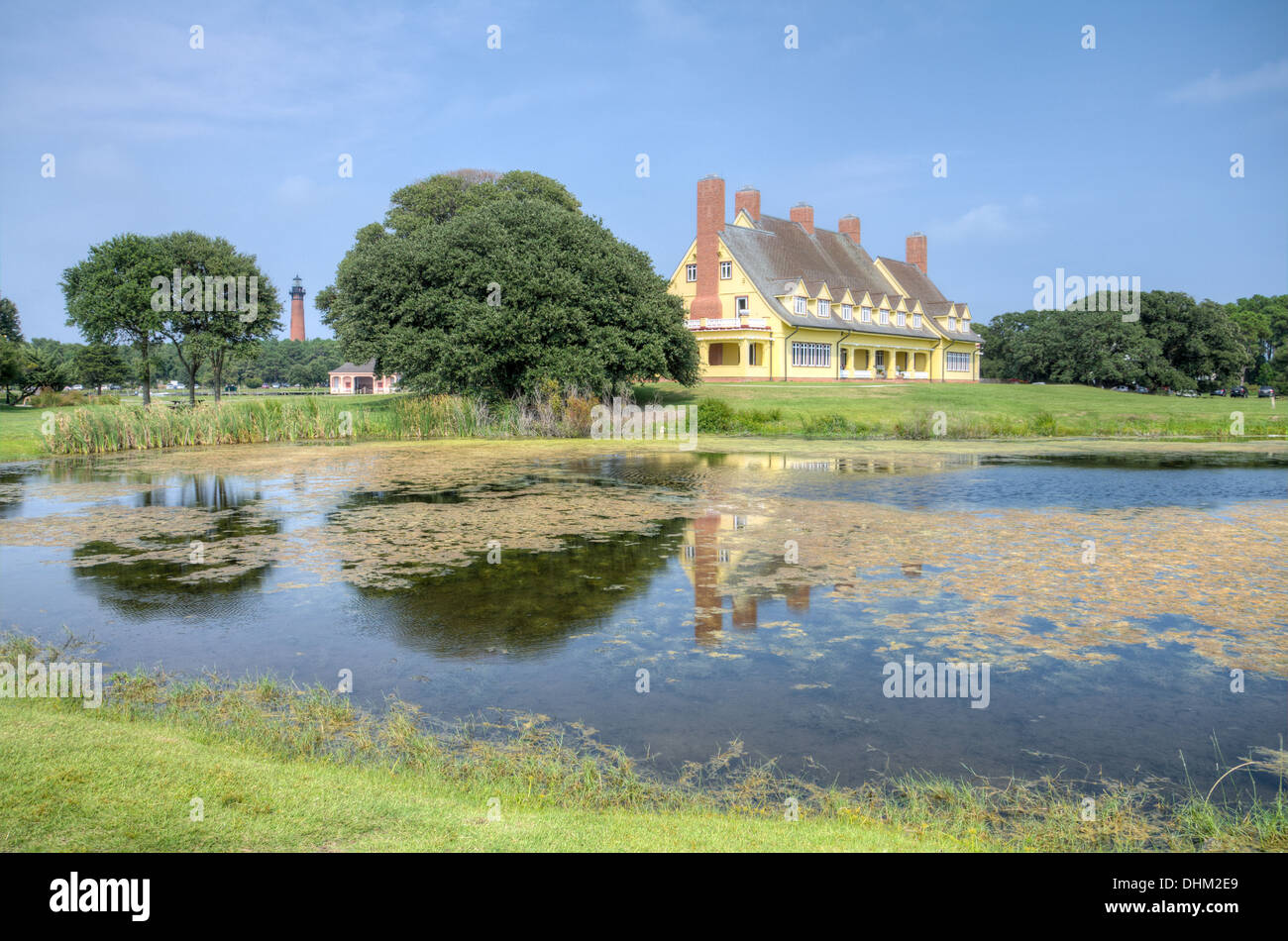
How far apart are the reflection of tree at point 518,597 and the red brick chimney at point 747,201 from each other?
53.5 metres

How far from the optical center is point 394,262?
34812mm

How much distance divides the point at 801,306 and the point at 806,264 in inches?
261

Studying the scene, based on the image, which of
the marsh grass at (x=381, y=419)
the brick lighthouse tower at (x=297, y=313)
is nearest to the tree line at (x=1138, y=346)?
the marsh grass at (x=381, y=419)

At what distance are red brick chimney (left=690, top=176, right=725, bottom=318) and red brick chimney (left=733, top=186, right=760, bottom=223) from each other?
20.2 ft

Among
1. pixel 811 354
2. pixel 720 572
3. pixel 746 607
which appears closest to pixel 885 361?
pixel 811 354

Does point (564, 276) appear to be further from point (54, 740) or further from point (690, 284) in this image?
point (54, 740)

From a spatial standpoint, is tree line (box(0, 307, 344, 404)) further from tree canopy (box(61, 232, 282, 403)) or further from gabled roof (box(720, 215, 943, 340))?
gabled roof (box(720, 215, 943, 340))

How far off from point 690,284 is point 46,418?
39818 millimetres

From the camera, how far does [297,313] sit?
16138 cm

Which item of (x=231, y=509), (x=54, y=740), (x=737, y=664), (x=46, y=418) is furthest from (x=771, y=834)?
(x=46, y=418)

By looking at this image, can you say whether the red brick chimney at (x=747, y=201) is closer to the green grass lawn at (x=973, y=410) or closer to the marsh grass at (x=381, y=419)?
the green grass lawn at (x=973, y=410)

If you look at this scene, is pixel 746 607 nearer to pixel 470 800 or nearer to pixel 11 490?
pixel 470 800

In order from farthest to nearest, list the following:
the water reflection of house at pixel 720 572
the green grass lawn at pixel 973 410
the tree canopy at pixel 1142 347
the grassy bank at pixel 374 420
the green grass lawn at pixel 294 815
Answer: the tree canopy at pixel 1142 347
the green grass lawn at pixel 973 410
the grassy bank at pixel 374 420
the water reflection of house at pixel 720 572
the green grass lawn at pixel 294 815

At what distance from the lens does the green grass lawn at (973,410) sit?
34.2 meters
